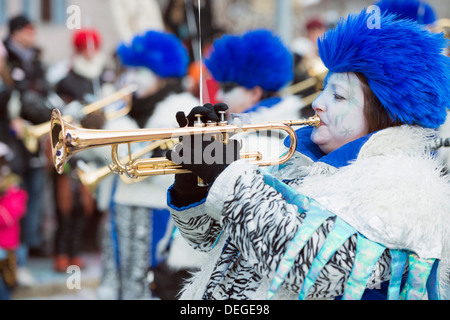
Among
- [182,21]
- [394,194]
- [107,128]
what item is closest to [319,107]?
[394,194]

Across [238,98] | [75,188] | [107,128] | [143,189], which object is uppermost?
[238,98]

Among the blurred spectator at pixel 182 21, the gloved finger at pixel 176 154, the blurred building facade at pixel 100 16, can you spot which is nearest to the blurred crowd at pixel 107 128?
the blurred spectator at pixel 182 21

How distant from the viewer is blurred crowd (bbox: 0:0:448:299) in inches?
158

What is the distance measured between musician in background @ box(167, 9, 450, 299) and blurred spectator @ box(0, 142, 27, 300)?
11.0 feet

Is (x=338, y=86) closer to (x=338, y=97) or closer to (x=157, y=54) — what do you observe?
(x=338, y=97)

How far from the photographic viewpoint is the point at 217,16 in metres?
9.53

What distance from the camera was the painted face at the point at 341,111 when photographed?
2.05 m

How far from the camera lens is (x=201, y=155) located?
1.91m

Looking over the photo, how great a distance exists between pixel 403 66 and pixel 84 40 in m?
5.07

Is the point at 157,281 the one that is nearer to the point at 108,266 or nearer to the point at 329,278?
the point at 108,266

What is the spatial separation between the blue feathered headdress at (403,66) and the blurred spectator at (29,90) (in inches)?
162

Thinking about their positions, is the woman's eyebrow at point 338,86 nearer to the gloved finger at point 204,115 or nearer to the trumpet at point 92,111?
the gloved finger at point 204,115

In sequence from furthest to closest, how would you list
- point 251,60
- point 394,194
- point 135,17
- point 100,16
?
1. point 100,16
2. point 135,17
3. point 251,60
4. point 394,194
